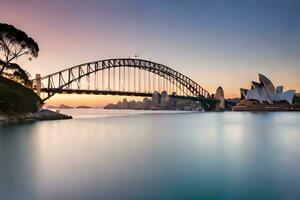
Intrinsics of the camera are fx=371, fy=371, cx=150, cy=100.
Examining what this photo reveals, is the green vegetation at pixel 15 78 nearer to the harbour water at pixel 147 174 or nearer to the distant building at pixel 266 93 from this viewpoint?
the harbour water at pixel 147 174

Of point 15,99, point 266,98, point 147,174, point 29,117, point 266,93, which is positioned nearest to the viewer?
point 147,174

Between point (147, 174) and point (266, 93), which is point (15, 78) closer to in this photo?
point (147, 174)

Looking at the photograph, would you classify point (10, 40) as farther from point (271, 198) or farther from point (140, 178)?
point (271, 198)

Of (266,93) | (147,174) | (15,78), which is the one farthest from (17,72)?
(266,93)

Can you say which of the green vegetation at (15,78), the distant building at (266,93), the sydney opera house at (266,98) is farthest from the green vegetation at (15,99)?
the sydney opera house at (266,98)

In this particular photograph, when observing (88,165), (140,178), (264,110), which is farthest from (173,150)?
(264,110)

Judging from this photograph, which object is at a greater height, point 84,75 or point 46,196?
point 84,75
